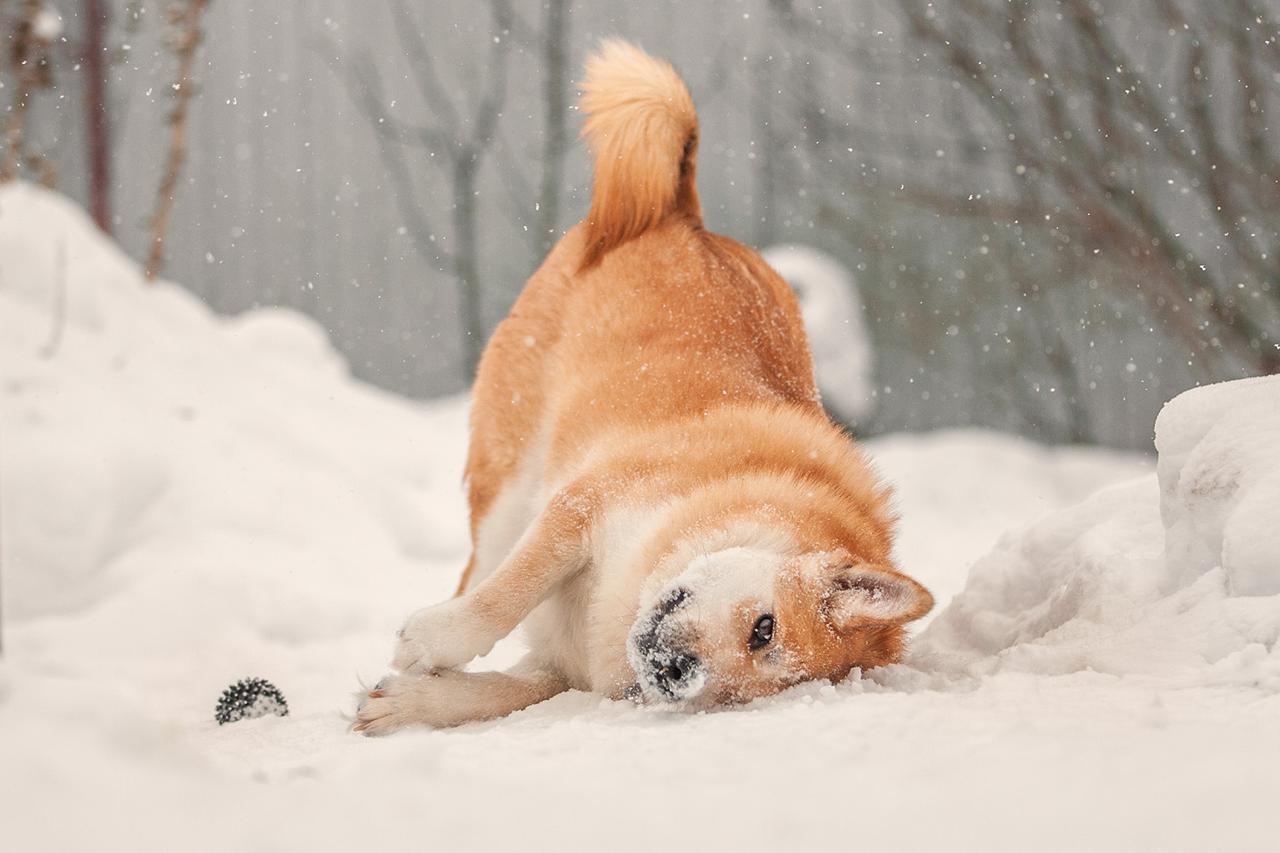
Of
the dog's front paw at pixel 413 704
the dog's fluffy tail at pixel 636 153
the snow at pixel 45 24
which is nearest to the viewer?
the dog's front paw at pixel 413 704

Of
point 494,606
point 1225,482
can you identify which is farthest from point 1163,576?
point 494,606

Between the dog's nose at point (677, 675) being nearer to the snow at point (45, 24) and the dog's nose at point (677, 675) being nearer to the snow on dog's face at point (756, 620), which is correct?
the snow on dog's face at point (756, 620)

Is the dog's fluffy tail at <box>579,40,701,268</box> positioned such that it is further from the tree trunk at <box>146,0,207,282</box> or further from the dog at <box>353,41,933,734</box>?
the tree trunk at <box>146,0,207,282</box>

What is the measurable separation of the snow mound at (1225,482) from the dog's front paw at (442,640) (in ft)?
5.21

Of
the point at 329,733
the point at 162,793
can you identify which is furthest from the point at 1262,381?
the point at 162,793

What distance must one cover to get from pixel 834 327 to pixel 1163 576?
16.3 feet

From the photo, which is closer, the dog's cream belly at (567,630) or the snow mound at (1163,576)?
the snow mound at (1163,576)

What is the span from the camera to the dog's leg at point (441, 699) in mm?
2590

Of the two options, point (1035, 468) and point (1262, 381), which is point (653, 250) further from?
point (1035, 468)

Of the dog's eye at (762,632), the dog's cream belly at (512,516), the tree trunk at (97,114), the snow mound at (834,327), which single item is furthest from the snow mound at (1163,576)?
the tree trunk at (97,114)

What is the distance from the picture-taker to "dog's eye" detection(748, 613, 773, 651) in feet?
7.82

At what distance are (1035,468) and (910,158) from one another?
2158 mm

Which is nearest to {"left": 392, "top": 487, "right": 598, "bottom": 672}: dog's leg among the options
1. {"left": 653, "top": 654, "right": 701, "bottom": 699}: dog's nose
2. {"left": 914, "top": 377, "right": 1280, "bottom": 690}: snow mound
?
{"left": 653, "top": 654, "right": 701, "bottom": 699}: dog's nose

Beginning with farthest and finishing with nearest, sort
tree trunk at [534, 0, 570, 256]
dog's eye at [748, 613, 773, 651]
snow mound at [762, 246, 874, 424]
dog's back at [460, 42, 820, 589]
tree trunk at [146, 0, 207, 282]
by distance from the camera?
tree trunk at [534, 0, 570, 256], snow mound at [762, 246, 874, 424], tree trunk at [146, 0, 207, 282], dog's back at [460, 42, 820, 589], dog's eye at [748, 613, 773, 651]
